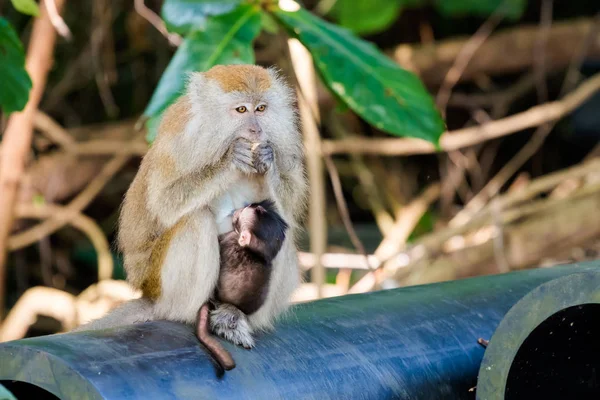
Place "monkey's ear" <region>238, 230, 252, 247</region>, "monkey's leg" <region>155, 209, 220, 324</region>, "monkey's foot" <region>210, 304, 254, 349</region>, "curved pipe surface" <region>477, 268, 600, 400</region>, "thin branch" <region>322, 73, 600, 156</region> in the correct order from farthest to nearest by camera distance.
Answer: "thin branch" <region>322, 73, 600, 156</region>
"monkey's leg" <region>155, 209, 220, 324</region>
"monkey's ear" <region>238, 230, 252, 247</region>
"monkey's foot" <region>210, 304, 254, 349</region>
"curved pipe surface" <region>477, 268, 600, 400</region>

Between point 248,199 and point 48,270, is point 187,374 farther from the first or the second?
point 48,270

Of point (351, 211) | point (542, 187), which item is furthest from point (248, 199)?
point (351, 211)

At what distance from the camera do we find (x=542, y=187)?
563 cm

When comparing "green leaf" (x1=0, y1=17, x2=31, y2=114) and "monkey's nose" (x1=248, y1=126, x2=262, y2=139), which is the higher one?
"green leaf" (x1=0, y1=17, x2=31, y2=114)

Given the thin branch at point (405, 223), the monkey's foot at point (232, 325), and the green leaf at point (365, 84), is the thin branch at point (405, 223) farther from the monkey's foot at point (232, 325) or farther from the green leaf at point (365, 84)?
the monkey's foot at point (232, 325)

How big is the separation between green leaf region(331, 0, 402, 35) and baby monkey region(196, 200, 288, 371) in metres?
3.29

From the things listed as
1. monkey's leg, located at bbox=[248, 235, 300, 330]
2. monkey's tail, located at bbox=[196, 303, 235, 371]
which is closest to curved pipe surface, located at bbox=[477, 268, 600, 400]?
monkey's tail, located at bbox=[196, 303, 235, 371]

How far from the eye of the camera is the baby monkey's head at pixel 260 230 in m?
2.59

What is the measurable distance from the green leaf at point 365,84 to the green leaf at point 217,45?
13 centimetres

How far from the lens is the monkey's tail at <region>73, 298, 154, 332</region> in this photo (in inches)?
108

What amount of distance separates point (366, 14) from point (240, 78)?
3.12m

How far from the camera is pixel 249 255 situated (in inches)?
106

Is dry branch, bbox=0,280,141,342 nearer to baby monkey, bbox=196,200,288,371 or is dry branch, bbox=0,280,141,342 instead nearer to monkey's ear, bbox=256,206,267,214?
baby monkey, bbox=196,200,288,371

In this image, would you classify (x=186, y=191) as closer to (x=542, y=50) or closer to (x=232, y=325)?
(x=232, y=325)
